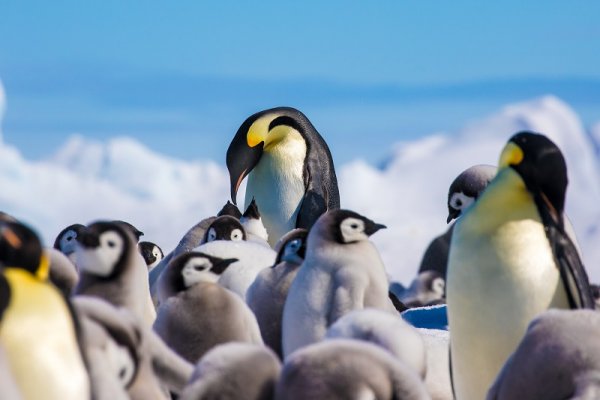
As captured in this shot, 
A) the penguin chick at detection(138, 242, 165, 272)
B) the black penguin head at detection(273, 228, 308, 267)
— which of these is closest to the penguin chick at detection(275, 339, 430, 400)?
the black penguin head at detection(273, 228, 308, 267)

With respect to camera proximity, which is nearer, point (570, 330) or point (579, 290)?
point (570, 330)

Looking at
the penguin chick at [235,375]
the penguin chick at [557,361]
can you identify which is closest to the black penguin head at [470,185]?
the penguin chick at [557,361]

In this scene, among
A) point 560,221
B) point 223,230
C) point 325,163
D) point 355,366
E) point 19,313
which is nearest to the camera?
point 19,313

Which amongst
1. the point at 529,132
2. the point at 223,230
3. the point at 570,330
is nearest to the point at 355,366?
the point at 570,330

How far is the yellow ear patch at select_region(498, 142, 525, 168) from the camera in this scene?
5957mm

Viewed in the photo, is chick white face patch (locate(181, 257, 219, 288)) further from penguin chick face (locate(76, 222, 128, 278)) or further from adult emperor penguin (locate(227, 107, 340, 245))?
adult emperor penguin (locate(227, 107, 340, 245))

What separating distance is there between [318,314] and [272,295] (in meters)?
0.60

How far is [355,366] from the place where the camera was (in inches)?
176

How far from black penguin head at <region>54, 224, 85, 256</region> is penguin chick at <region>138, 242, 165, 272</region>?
464 mm

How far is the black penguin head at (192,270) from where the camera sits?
6090mm

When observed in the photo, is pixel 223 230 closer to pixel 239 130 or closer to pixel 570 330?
pixel 239 130

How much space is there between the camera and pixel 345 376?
4.44 meters

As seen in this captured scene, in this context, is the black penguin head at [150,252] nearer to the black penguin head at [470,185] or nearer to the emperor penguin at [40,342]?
the black penguin head at [470,185]

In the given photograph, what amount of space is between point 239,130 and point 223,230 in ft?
8.35
